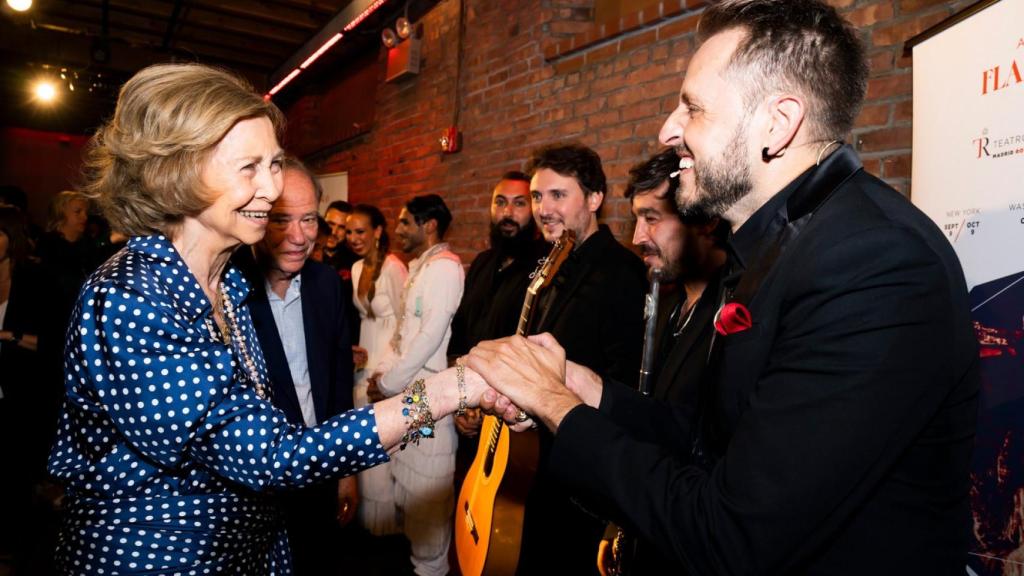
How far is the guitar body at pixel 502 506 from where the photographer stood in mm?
2115

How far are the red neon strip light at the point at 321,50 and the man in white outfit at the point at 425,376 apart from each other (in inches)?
177

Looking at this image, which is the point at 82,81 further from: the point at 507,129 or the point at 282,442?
the point at 282,442

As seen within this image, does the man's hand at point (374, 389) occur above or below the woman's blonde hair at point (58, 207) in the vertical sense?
below

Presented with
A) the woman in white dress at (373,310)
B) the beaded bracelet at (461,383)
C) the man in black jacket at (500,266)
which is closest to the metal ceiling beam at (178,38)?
the woman in white dress at (373,310)

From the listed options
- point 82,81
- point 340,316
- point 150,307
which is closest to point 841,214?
point 150,307

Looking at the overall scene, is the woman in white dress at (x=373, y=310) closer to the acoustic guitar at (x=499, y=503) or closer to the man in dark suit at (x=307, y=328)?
the man in dark suit at (x=307, y=328)

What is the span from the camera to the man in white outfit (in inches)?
143

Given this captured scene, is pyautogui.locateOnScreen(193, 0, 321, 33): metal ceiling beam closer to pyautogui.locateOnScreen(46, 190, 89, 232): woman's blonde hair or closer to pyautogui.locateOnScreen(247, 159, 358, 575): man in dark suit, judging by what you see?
pyautogui.locateOnScreen(46, 190, 89, 232): woman's blonde hair

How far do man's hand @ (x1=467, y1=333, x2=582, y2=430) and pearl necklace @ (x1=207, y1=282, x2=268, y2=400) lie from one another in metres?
0.59

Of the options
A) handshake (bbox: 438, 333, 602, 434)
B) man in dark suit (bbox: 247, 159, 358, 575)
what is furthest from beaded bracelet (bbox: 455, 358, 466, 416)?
man in dark suit (bbox: 247, 159, 358, 575)

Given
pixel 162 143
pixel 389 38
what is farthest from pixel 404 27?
pixel 162 143

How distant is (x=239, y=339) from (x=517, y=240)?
2.32 meters

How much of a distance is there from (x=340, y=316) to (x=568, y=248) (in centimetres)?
97

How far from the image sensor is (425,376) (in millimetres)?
3838
